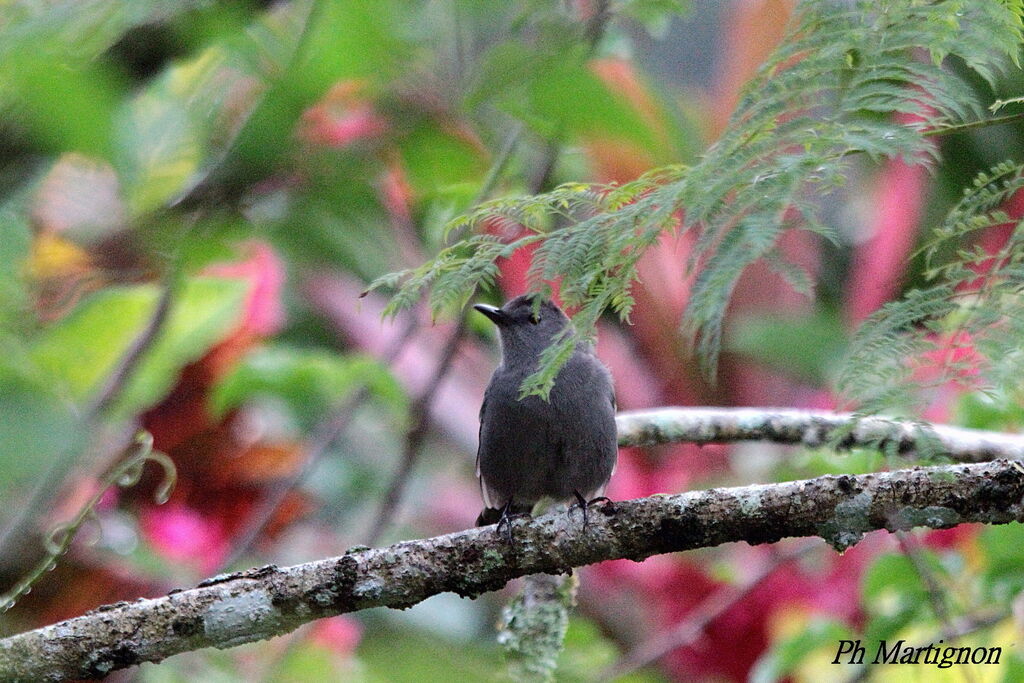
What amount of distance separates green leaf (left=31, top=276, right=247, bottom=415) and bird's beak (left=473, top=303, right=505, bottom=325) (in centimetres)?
87

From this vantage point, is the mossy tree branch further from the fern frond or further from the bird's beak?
the bird's beak

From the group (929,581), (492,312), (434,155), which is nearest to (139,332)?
(492,312)

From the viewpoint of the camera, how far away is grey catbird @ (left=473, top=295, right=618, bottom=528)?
356 centimetres

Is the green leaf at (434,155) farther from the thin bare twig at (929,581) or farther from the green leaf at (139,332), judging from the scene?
the thin bare twig at (929,581)

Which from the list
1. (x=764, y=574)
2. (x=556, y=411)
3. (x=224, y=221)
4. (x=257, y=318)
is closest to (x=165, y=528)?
(x=257, y=318)

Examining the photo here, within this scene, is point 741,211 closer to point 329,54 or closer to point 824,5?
point 824,5

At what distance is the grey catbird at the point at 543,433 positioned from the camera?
3564 mm

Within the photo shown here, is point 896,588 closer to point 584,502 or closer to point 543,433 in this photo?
point 584,502

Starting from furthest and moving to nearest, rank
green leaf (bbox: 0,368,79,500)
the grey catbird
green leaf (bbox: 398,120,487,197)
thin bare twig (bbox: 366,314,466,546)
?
the grey catbird → thin bare twig (bbox: 366,314,466,546) → green leaf (bbox: 0,368,79,500) → green leaf (bbox: 398,120,487,197)

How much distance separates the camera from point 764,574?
165 inches

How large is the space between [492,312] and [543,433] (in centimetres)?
54

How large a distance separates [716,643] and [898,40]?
4.40 metres

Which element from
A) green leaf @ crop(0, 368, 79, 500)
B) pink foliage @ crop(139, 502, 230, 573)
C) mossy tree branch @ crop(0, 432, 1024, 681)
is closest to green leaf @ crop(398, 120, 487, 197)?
green leaf @ crop(0, 368, 79, 500)

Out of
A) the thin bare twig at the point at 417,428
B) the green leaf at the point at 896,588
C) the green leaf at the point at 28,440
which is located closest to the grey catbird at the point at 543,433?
the thin bare twig at the point at 417,428
